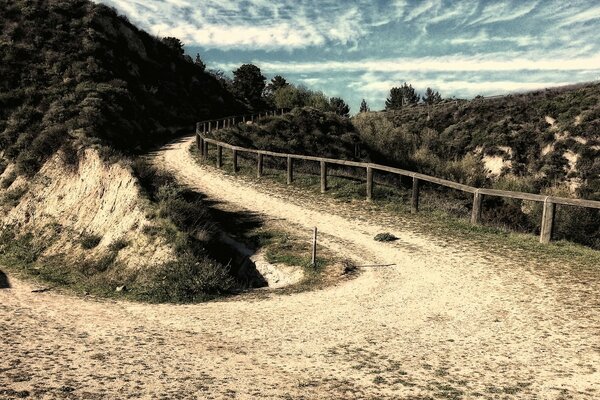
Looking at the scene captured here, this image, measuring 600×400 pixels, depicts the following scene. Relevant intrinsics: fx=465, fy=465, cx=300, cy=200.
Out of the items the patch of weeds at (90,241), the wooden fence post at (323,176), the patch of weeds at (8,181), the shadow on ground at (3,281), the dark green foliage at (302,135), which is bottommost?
the shadow on ground at (3,281)

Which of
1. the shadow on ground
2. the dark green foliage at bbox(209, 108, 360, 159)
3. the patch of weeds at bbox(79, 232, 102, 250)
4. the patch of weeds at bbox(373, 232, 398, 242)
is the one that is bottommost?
the shadow on ground

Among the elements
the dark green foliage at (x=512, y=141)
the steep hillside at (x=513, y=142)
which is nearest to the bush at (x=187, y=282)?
the dark green foliage at (x=512, y=141)

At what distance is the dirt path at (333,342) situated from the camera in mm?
5836

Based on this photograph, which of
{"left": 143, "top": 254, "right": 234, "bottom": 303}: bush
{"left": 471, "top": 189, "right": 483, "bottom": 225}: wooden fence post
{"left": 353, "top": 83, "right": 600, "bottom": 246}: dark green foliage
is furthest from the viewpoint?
{"left": 353, "top": 83, "right": 600, "bottom": 246}: dark green foliage

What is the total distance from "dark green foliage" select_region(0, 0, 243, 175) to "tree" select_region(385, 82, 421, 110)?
82.6 m

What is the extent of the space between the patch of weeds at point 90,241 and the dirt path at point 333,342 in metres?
2.88

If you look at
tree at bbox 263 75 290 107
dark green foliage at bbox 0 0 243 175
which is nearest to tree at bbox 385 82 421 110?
tree at bbox 263 75 290 107

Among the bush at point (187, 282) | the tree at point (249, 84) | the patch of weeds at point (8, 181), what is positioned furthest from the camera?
the tree at point (249, 84)

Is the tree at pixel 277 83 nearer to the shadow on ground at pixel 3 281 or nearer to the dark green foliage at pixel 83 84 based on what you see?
the dark green foliage at pixel 83 84

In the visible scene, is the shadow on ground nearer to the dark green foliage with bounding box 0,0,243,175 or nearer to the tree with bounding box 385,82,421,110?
the dark green foliage with bounding box 0,0,243,175

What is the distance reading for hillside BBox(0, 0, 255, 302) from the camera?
11461mm

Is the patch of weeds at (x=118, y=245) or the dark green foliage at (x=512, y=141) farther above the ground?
the dark green foliage at (x=512, y=141)

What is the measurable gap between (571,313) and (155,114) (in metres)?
38.5

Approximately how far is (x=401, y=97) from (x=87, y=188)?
395 feet
